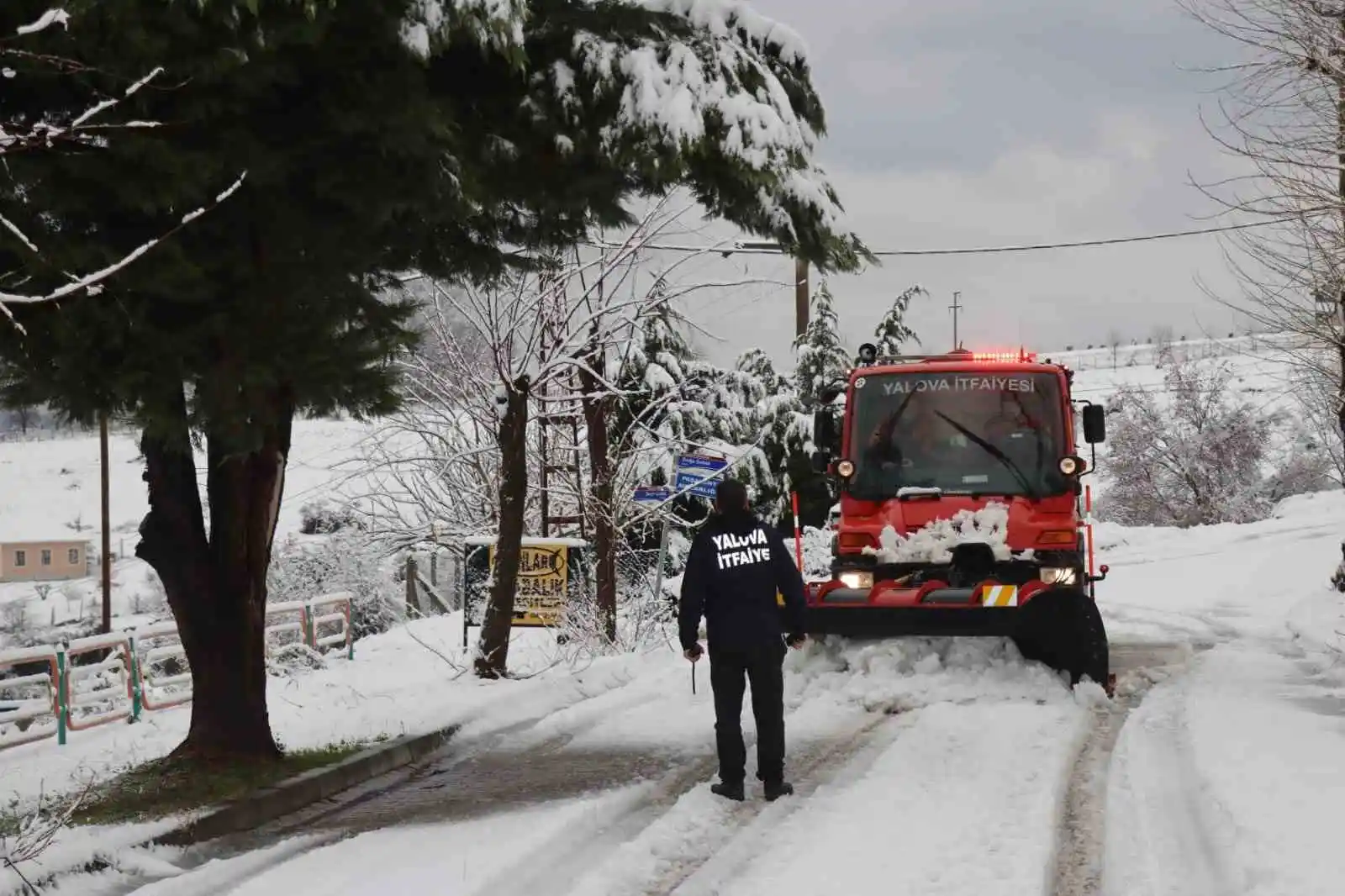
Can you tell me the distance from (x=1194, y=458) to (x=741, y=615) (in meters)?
46.9

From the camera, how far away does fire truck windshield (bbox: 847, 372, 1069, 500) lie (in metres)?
13.1

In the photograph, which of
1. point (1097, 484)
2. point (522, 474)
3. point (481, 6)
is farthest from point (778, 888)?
point (1097, 484)

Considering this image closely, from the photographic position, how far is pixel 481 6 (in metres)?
7.32

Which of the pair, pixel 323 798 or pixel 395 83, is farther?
pixel 323 798

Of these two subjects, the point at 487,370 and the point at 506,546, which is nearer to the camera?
the point at 506,546

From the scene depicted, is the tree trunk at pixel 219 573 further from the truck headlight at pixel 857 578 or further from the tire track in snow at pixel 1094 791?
the truck headlight at pixel 857 578

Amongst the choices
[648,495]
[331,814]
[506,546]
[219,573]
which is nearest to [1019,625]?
[506,546]

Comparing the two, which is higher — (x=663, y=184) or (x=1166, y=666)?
(x=663, y=184)

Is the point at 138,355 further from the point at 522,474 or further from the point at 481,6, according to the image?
the point at 522,474

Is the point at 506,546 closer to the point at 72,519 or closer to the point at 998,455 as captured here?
the point at 998,455

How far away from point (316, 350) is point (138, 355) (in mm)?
938

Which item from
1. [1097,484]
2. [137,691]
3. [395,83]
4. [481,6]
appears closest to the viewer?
[481,6]

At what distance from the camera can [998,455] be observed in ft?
43.2

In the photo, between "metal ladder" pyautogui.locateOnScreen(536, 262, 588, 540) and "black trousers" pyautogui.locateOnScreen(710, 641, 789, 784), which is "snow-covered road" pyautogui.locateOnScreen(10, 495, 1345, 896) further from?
"metal ladder" pyautogui.locateOnScreen(536, 262, 588, 540)
